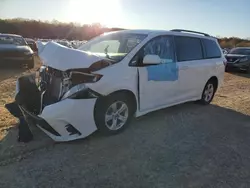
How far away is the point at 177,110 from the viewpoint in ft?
22.3

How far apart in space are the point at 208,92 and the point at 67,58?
13.8ft

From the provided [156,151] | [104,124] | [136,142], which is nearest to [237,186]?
[156,151]

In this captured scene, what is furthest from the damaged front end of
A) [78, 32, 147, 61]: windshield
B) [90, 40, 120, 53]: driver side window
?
[90, 40, 120, 53]: driver side window

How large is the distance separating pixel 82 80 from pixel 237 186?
2.43 metres

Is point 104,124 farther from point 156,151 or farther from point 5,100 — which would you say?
point 5,100

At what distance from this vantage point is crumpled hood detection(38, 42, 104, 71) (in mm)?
4336

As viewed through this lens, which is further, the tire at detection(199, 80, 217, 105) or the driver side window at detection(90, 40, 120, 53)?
the tire at detection(199, 80, 217, 105)

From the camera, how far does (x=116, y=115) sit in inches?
190

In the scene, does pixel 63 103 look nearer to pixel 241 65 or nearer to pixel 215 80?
pixel 215 80

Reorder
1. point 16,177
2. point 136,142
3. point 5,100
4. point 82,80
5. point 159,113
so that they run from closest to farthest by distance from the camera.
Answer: point 16,177, point 82,80, point 136,142, point 159,113, point 5,100

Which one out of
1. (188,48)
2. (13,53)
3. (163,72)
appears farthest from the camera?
(13,53)

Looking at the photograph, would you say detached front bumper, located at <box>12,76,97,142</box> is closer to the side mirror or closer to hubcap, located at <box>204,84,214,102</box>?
the side mirror

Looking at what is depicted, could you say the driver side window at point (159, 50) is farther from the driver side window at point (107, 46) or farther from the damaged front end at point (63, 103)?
the damaged front end at point (63, 103)

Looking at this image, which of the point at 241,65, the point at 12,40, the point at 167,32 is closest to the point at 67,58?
the point at 167,32
